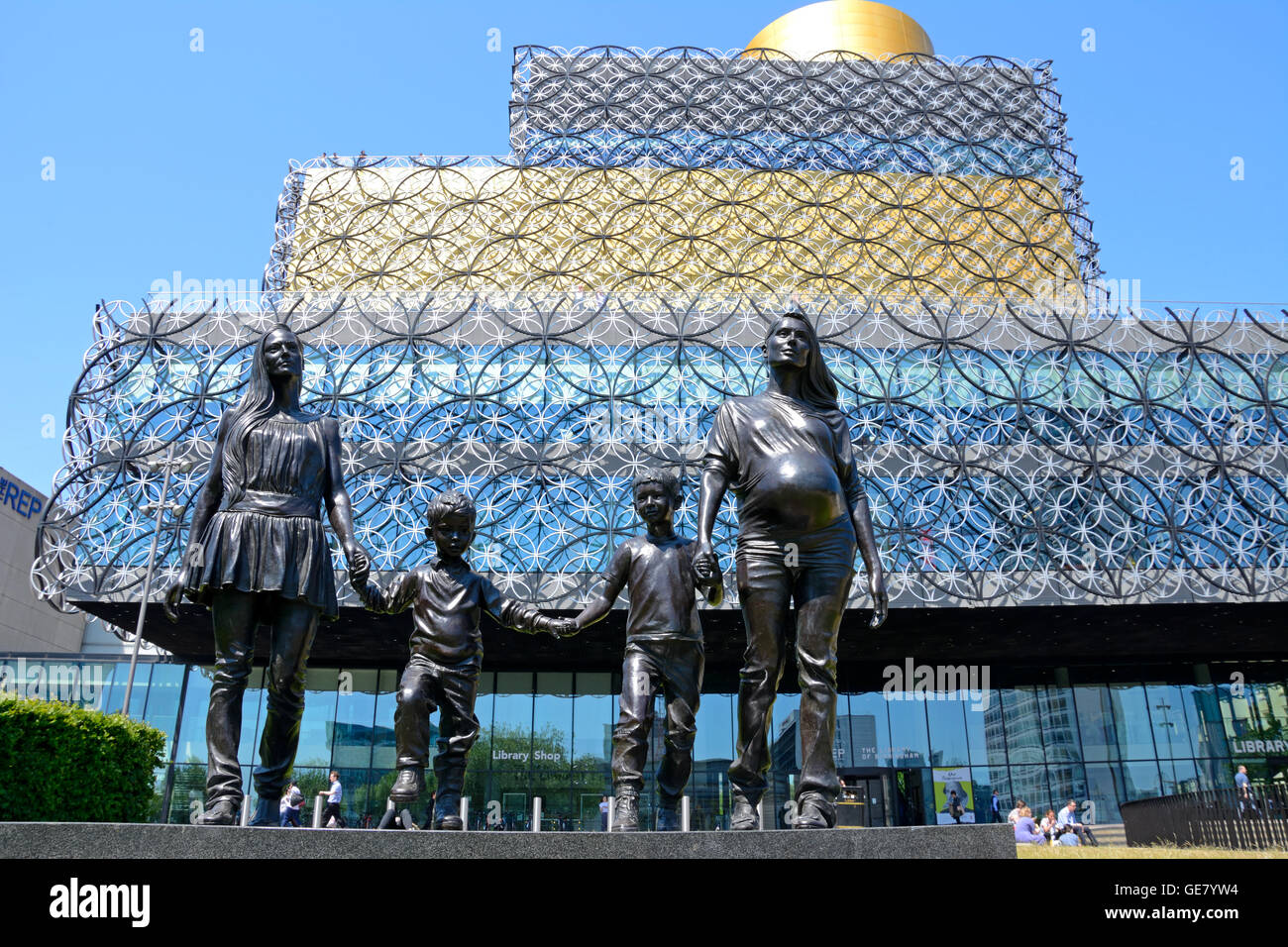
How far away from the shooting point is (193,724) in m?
25.0

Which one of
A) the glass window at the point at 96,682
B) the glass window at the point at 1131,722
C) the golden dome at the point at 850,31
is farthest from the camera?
the golden dome at the point at 850,31

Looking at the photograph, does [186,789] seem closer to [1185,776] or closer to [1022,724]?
[1022,724]

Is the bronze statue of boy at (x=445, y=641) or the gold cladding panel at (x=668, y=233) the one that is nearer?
the bronze statue of boy at (x=445, y=641)

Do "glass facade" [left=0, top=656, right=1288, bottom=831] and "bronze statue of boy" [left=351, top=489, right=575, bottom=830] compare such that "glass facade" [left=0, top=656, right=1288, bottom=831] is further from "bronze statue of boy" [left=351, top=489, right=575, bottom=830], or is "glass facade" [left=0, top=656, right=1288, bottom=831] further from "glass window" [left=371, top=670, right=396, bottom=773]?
"bronze statue of boy" [left=351, top=489, right=575, bottom=830]

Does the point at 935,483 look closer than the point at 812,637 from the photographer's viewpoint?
No

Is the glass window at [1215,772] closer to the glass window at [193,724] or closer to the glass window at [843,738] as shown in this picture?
the glass window at [843,738]

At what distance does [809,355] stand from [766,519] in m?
1.14

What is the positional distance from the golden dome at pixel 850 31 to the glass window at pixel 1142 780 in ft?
88.8

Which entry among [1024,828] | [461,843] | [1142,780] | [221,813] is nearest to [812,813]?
[461,843]

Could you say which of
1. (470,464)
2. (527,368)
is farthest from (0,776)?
(527,368)

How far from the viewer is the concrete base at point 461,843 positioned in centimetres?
373

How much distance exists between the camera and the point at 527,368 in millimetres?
22641

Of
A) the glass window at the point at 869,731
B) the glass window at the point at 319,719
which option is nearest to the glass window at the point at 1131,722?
the glass window at the point at 869,731
